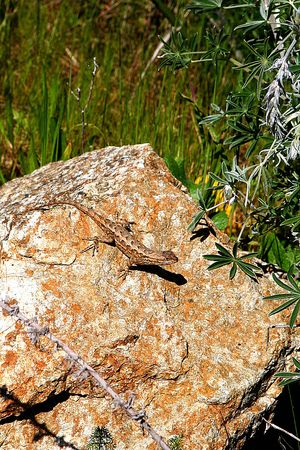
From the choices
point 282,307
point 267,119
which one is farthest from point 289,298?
point 267,119

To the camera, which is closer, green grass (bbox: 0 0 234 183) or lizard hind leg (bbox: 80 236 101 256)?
lizard hind leg (bbox: 80 236 101 256)

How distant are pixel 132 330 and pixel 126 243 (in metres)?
0.51

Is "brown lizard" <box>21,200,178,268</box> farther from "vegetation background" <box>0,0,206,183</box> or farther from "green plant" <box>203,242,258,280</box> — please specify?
"vegetation background" <box>0,0,206,183</box>

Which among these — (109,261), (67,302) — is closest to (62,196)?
(109,261)

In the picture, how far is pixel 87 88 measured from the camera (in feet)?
21.0

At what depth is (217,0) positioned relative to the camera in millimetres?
4117

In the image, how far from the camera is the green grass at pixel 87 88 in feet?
18.2

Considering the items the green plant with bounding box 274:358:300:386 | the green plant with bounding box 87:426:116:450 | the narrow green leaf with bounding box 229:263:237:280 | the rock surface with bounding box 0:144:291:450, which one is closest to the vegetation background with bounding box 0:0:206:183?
the rock surface with bounding box 0:144:291:450

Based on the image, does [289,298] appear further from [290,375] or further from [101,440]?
[101,440]

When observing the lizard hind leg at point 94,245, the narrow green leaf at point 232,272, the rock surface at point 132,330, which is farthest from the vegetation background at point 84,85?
the narrow green leaf at point 232,272

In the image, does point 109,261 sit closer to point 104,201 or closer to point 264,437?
point 104,201

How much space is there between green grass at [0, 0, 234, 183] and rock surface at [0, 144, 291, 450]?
107cm

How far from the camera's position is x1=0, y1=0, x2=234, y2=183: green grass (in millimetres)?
5547

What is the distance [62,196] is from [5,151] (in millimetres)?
2374
